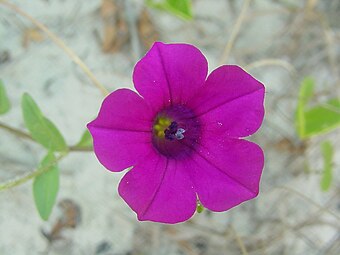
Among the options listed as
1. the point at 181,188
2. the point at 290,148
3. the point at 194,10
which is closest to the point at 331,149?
the point at 290,148

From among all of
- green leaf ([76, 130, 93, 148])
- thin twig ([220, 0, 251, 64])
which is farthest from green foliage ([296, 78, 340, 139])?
green leaf ([76, 130, 93, 148])

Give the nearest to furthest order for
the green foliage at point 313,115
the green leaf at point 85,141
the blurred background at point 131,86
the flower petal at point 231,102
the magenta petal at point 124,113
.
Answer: the magenta petal at point 124,113 → the flower petal at point 231,102 → the green leaf at point 85,141 → the blurred background at point 131,86 → the green foliage at point 313,115

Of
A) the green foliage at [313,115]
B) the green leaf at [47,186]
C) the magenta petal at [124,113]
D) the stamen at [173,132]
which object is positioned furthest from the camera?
the green foliage at [313,115]

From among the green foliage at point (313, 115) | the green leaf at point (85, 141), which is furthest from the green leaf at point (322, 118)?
the green leaf at point (85, 141)

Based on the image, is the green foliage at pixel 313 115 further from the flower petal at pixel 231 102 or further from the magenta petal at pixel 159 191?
the magenta petal at pixel 159 191

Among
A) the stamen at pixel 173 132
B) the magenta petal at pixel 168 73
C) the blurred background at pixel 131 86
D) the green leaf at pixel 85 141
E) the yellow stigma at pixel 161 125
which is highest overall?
the magenta petal at pixel 168 73

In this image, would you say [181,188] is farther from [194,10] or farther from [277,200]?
[194,10]
